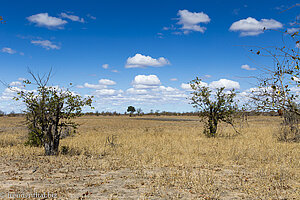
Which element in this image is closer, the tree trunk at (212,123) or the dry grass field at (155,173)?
the dry grass field at (155,173)

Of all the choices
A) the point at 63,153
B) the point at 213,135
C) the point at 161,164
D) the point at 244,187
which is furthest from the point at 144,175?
the point at 213,135

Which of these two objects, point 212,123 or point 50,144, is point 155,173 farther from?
point 212,123

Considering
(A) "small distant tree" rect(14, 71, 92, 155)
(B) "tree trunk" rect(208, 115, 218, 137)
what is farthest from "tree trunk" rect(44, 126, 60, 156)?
(B) "tree trunk" rect(208, 115, 218, 137)

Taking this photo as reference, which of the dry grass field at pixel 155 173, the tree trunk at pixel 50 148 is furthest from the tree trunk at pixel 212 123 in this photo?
the tree trunk at pixel 50 148

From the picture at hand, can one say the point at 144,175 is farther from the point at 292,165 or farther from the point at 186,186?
the point at 292,165

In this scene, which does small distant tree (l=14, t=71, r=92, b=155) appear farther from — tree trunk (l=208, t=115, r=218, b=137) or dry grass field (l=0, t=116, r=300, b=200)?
tree trunk (l=208, t=115, r=218, b=137)

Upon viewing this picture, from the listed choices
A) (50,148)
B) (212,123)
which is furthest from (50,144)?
(212,123)

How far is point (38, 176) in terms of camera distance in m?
9.13

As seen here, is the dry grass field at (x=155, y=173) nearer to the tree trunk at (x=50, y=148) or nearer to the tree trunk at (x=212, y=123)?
the tree trunk at (x=50, y=148)

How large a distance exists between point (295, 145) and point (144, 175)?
35.4ft

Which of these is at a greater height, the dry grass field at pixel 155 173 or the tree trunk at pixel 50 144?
the tree trunk at pixel 50 144

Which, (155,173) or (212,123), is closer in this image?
(155,173)

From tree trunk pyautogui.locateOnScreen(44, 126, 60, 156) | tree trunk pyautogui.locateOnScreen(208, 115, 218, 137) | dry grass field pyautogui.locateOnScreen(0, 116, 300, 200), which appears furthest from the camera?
tree trunk pyautogui.locateOnScreen(208, 115, 218, 137)

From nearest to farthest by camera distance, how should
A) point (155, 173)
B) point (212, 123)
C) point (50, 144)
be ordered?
point (155, 173) < point (50, 144) < point (212, 123)
